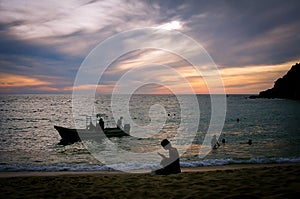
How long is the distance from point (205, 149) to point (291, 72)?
130 metres

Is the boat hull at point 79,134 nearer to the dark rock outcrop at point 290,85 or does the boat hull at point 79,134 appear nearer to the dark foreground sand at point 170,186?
the dark foreground sand at point 170,186

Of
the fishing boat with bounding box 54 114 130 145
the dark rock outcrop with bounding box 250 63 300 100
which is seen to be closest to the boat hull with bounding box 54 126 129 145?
the fishing boat with bounding box 54 114 130 145

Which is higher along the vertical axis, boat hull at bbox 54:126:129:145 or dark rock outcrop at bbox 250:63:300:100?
dark rock outcrop at bbox 250:63:300:100

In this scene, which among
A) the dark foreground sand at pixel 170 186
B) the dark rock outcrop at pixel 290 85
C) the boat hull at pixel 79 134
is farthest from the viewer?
the dark rock outcrop at pixel 290 85

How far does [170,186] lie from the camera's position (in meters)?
8.78

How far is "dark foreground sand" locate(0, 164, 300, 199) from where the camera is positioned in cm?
745

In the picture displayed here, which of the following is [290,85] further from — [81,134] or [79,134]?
[79,134]

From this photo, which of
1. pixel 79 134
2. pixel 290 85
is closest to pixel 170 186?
pixel 79 134

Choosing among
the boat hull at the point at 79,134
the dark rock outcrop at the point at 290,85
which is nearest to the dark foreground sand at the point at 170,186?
the boat hull at the point at 79,134

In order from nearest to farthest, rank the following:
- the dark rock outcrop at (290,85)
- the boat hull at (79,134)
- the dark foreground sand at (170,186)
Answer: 1. the dark foreground sand at (170,186)
2. the boat hull at (79,134)
3. the dark rock outcrop at (290,85)

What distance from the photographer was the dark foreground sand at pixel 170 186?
293 inches

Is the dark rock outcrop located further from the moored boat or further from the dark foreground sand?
the dark foreground sand

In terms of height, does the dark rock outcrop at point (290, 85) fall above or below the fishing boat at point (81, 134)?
above

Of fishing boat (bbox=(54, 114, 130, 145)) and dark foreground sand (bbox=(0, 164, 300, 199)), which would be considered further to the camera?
fishing boat (bbox=(54, 114, 130, 145))
